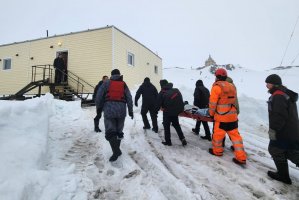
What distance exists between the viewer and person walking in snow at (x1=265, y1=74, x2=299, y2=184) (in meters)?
4.41

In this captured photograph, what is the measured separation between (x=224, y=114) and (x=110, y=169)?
268 centimetres

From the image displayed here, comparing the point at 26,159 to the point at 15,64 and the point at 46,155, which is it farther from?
the point at 15,64

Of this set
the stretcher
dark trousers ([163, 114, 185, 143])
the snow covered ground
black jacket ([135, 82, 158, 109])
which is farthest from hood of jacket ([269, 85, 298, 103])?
black jacket ([135, 82, 158, 109])

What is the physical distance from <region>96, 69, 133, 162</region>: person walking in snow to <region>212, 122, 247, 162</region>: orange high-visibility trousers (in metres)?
2.02

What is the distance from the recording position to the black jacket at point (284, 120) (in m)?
4.41

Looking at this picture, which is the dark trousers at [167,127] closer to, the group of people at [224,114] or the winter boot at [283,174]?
the group of people at [224,114]

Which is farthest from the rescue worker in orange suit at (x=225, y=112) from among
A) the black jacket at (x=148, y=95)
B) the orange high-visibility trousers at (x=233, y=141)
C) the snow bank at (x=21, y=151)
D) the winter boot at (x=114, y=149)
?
the snow bank at (x=21, y=151)

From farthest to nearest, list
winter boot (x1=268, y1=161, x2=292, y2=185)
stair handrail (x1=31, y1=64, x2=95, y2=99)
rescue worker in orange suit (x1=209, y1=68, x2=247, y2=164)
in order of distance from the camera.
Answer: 1. stair handrail (x1=31, y1=64, x2=95, y2=99)
2. rescue worker in orange suit (x1=209, y1=68, x2=247, y2=164)
3. winter boot (x1=268, y1=161, x2=292, y2=185)

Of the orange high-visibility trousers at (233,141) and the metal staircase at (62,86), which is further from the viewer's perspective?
the metal staircase at (62,86)

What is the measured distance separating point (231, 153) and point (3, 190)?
4846mm

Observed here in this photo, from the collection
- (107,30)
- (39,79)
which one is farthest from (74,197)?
(39,79)

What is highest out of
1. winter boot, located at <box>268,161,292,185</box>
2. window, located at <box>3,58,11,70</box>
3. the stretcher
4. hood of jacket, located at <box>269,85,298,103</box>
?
window, located at <box>3,58,11,70</box>

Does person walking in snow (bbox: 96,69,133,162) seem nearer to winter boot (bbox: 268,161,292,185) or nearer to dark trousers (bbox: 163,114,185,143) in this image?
dark trousers (bbox: 163,114,185,143)

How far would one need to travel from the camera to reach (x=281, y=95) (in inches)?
178
